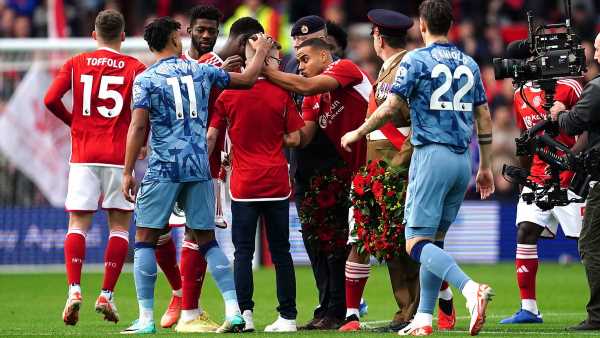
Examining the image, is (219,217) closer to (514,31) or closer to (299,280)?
(299,280)

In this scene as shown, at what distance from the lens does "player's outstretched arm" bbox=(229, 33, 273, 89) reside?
35.8 feet

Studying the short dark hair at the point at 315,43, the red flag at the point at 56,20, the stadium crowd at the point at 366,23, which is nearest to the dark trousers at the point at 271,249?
the short dark hair at the point at 315,43

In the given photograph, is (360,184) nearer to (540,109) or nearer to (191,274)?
(191,274)

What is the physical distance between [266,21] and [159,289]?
6.37 metres

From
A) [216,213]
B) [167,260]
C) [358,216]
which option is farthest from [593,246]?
[167,260]

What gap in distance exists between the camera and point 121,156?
41.0ft

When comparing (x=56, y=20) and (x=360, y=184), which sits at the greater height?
(x=56, y=20)

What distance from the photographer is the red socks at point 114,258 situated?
12.0 metres

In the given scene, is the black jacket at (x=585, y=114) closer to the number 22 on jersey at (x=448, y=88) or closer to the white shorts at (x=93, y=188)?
the number 22 on jersey at (x=448, y=88)

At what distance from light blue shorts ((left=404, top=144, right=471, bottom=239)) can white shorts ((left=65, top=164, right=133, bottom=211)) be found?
10.5 feet

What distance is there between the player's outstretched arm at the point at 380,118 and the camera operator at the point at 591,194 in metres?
1.50

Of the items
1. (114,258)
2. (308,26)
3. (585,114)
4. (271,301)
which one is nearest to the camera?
(585,114)

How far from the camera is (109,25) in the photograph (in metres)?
12.3

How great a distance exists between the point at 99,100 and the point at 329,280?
263 centimetres
